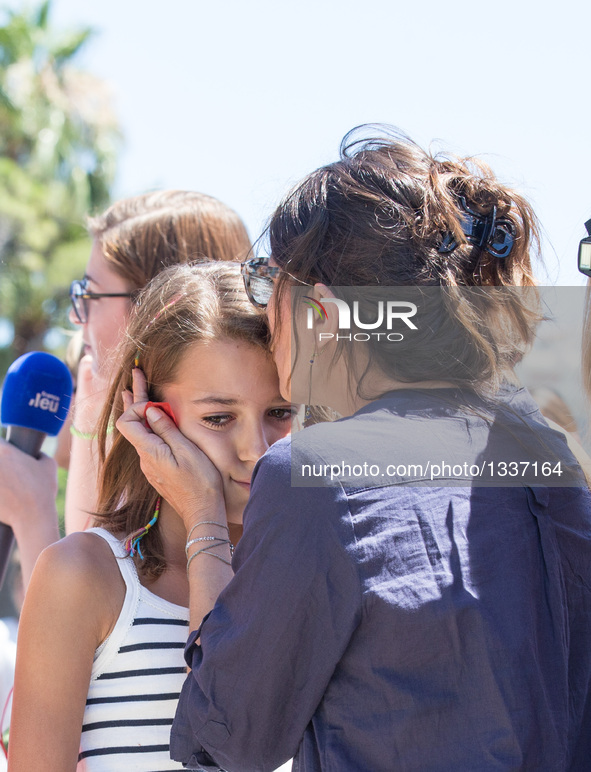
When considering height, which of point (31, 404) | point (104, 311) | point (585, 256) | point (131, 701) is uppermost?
point (585, 256)

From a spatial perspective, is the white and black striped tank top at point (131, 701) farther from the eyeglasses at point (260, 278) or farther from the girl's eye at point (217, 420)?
the eyeglasses at point (260, 278)

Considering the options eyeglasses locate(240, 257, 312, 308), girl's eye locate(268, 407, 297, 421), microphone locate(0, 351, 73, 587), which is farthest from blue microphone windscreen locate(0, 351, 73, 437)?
eyeglasses locate(240, 257, 312, 308)

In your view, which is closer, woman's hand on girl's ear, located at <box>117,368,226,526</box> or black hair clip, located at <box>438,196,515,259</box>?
black hair clip, located at <box>438,196,515,259</box>

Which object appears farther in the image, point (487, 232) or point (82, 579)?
point (82, 579)

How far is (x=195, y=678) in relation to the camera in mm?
1321

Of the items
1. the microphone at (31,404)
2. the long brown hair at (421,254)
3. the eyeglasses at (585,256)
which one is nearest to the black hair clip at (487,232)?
the long brown hair at (421,254)

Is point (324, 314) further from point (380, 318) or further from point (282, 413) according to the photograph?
point (282, 413)

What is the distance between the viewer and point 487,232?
1.54 m

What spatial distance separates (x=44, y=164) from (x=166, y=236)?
16756mm

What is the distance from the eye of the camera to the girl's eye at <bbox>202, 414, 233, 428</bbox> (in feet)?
6.55

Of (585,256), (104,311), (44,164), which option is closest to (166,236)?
(104,311)

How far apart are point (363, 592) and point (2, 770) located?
1307mm

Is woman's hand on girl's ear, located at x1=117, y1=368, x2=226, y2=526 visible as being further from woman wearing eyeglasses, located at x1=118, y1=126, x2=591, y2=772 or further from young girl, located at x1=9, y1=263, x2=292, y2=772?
woman wearing eyeglasses, located at x1=118, y1=126, x2=591, y2=772

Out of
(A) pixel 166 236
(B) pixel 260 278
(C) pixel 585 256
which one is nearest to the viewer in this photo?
(C) pixel 585 256
